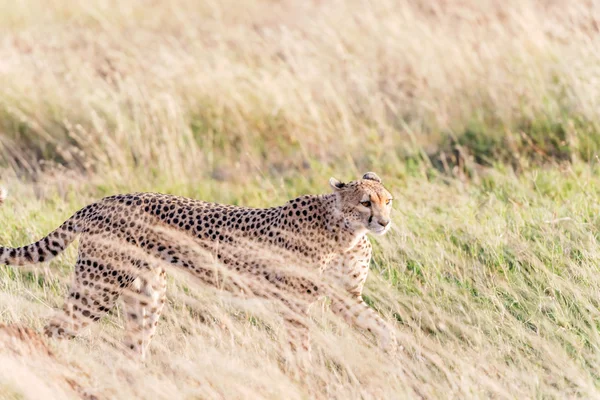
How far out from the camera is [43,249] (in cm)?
404

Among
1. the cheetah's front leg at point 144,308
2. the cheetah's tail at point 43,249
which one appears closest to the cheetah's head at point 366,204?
the cheetah's front leg at point 144,308

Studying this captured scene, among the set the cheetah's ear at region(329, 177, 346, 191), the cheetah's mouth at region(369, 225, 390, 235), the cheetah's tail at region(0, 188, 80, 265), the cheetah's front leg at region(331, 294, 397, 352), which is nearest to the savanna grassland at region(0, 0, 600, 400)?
the cheetah's front leg at region(331, 294, 397, 352)

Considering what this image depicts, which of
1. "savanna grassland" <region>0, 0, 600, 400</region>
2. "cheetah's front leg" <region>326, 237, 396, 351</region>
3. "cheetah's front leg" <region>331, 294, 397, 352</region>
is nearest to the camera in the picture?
"savanna grassland" <region>0, 0, 600, 400</region>

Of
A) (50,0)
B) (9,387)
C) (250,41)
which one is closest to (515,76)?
(250,41)

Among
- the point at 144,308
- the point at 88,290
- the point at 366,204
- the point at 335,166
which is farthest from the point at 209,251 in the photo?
the point at 335,166

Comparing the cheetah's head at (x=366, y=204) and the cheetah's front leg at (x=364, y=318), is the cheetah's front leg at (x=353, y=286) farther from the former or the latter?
the cheetah's head at (x=366, y=204)

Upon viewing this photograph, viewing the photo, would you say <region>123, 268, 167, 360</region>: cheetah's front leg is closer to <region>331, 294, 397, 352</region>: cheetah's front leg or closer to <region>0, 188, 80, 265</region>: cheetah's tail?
<region>0, 188, 80, 265</region>: cheetah's tail

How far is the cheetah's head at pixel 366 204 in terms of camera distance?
12.7 ft

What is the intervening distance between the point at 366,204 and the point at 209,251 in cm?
61

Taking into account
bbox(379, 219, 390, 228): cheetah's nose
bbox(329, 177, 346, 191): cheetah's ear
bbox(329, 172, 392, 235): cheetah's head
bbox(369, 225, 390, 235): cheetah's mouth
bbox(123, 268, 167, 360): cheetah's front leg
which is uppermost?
bbox(329, 177, 346, 191): cheetah's ear

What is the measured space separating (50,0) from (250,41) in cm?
306

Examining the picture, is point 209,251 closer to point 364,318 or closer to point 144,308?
point 144,308

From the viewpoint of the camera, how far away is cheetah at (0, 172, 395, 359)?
3902mm

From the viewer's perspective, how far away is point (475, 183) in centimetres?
587
